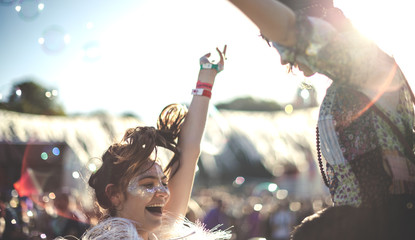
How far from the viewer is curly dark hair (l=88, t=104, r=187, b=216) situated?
2.24 metres

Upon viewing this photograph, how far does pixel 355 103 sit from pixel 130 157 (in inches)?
47.3

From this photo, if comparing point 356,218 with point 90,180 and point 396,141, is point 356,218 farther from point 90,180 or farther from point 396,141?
point 90,180

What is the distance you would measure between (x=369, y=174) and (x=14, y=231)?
19.2 feet

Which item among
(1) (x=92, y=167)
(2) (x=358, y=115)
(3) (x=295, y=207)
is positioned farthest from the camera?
(3) (x=295, y=207)

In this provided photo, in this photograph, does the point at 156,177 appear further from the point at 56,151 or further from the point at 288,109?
the point at 288,109

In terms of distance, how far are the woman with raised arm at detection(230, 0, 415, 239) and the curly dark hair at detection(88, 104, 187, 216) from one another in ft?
3.45

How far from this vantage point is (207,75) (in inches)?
97.6

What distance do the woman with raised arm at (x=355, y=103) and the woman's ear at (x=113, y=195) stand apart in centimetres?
114

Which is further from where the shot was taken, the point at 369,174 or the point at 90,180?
the point at 90,180

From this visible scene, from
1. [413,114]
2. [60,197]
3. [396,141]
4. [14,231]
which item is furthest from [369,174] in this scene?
[60,197]

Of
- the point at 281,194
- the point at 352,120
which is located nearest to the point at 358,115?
the point at 352,120

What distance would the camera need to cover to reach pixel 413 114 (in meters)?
1.45

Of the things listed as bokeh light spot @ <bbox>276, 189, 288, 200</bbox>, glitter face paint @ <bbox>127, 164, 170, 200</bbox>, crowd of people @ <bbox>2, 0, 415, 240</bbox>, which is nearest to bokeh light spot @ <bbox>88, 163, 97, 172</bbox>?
glitter face paint @ <bbox>127, 164, 170, 200</bbox>

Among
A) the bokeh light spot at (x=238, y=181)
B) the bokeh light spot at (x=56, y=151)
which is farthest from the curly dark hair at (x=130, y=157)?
the bokeh light spot at (x=238, y=181)
